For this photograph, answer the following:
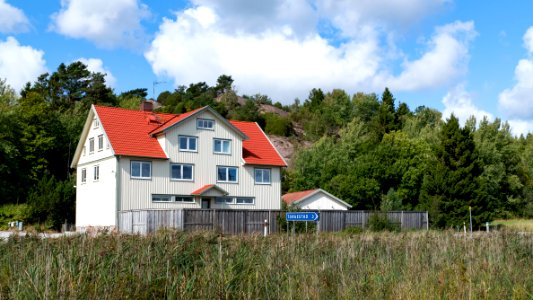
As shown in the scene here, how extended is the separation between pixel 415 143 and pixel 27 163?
3719 cm

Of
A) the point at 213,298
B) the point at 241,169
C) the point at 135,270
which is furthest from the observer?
the point at 241,169

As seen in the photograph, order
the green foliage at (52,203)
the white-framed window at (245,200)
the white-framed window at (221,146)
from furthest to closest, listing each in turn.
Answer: the white-framed window at (245,200), the green foliage at (52,203), the white-framed window at (221,146)

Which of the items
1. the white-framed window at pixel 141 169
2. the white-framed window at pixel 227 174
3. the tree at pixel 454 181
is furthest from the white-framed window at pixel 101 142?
the tree at pixel 454 181

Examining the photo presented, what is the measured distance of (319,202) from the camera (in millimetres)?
47688

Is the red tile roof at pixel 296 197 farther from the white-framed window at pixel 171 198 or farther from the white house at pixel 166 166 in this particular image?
the white-framed window at pixel 171 198

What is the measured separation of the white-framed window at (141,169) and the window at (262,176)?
8302 millimetres

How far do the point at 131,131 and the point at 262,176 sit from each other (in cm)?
999

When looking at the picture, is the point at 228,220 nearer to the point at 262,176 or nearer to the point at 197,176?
the point at 197,176

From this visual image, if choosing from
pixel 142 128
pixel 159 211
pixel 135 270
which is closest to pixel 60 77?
pixel 142 128

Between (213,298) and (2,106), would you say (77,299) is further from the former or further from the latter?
(2,106)

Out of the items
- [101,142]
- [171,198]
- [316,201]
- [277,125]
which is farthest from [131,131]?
[277,125]

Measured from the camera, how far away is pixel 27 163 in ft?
187

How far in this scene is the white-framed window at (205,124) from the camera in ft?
142

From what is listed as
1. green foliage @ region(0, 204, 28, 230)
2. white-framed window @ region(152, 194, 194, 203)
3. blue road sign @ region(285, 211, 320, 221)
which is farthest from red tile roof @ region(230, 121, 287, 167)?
blue road sign @ region(285, 211, 320, 221)
